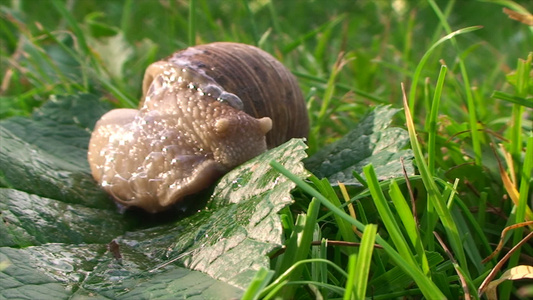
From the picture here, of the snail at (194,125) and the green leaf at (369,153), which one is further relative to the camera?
the snail at (194,125)

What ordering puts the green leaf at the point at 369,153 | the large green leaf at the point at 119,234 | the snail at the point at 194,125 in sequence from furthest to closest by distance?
the snail at the point at 194,125 → the green leaf at the point at 369,153 → the large green leaf at the point at 119,234

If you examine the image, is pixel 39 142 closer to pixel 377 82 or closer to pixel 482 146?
pixel 482 146

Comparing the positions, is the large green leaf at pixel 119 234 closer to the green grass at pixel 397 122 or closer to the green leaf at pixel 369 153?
the green grass at pixel 397 122

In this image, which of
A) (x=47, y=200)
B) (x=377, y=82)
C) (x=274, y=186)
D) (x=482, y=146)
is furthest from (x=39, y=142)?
(x=377, y=82)

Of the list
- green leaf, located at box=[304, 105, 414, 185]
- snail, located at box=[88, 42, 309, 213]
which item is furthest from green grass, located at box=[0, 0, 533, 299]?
snail, located at box=[88, 42, 309, 213]

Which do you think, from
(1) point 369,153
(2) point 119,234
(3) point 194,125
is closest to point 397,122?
(1) point 369,153

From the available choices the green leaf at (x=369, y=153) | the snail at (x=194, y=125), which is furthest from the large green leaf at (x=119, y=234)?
the green leaf at (x=369, y=153)

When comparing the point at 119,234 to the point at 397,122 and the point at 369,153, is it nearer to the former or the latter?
the point at 369,153

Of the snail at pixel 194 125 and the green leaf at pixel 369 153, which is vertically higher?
the snail at pixel 194 125
